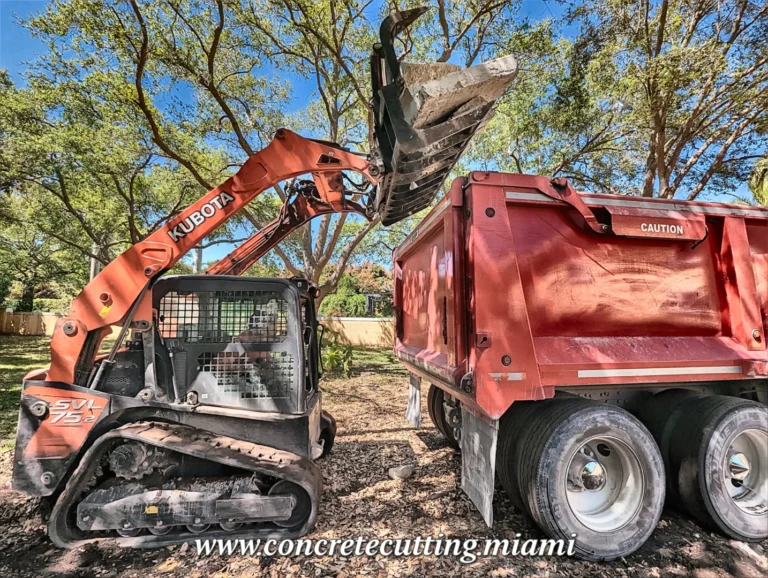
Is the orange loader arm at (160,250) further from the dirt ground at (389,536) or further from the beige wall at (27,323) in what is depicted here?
the beige wall at (27,323)

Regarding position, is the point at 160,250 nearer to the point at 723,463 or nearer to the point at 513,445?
the point at 513,445

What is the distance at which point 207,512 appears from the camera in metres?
3.03

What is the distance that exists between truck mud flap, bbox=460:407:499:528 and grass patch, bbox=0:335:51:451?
5.90 m

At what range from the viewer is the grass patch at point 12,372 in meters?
5.98

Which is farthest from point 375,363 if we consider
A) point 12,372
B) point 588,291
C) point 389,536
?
point 588,291

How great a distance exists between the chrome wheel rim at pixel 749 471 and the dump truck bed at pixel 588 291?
0.54 m

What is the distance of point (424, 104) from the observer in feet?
8.48

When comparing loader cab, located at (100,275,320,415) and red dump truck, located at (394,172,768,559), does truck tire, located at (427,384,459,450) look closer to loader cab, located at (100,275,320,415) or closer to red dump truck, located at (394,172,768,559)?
red dump truck, located at (394,172,768,559)

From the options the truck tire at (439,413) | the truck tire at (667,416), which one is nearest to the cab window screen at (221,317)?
the truck tire at (439,413)

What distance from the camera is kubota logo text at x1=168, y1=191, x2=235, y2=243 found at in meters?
3.46

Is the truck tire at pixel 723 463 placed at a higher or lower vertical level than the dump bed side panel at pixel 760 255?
lower

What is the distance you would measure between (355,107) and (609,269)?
407 inches

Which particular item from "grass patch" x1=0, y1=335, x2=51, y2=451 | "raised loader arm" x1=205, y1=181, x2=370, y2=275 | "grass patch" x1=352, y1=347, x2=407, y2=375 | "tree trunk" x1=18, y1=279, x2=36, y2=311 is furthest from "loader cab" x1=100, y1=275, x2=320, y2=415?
"tree trunk" x1=18, y1=279, x2=36, y2=311

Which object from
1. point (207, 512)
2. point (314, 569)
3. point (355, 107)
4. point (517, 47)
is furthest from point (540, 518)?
point (355, 107)
